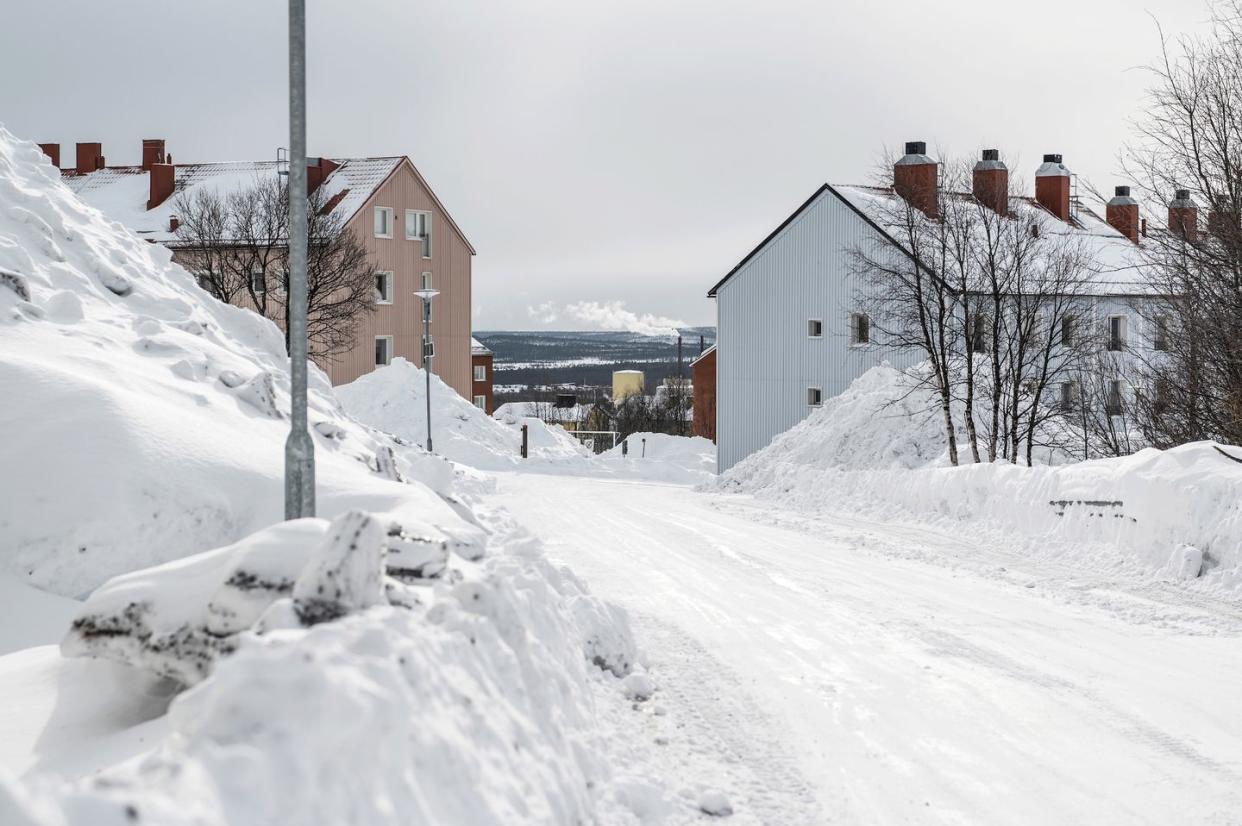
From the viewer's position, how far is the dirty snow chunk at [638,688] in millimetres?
7265

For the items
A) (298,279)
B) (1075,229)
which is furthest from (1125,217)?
(298,279)

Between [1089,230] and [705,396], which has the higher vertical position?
[1089,230]

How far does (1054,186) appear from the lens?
152 feet

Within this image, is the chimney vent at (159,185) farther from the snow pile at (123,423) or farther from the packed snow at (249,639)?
the packed snow at (249,639)

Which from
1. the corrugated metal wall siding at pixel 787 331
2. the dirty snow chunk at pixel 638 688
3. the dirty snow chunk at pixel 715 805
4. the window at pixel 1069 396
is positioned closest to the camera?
the dirty snow chunk at pixel 715 805

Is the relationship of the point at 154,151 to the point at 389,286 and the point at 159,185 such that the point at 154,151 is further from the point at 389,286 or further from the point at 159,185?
the point at 389,286

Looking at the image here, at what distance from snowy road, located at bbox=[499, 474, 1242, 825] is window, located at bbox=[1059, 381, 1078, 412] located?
14983 millimetres

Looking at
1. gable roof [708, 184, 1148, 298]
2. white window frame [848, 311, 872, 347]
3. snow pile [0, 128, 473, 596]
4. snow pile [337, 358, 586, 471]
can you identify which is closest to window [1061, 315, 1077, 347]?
gable roof [708, 184, 1148, 298]

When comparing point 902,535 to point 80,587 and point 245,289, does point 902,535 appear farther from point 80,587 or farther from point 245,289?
point 245,289

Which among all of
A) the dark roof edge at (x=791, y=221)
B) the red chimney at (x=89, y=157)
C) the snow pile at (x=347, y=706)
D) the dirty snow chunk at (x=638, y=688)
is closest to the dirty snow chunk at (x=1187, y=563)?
the dirty snow chunk at (x=638, y=688)

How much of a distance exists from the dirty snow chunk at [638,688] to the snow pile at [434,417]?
31341mm

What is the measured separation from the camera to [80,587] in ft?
26.2

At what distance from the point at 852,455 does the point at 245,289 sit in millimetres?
26298

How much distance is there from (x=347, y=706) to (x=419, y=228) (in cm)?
4913
